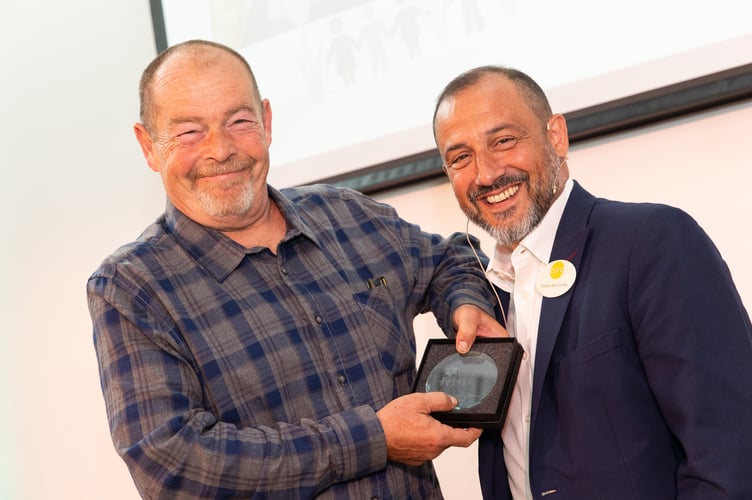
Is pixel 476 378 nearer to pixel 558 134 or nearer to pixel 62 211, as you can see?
pixel 558 134

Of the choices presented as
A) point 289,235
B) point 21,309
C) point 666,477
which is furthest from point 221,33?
point 666,477

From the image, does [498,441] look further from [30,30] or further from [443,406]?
[30,30]

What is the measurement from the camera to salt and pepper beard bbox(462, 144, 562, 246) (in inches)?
71.0

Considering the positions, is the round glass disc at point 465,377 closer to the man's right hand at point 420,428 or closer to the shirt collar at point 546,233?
the man's right hand at point 420,428

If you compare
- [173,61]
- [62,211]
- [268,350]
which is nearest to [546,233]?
[268,350]

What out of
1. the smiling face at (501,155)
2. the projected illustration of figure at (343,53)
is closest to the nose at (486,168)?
the smiling face at (501,155)

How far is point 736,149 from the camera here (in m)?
2.21

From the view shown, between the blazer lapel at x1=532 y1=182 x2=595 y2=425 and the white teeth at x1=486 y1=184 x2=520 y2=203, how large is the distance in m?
0.11

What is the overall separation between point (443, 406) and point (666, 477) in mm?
406

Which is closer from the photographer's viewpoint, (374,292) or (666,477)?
(666,477)

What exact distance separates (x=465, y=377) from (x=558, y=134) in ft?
1.80

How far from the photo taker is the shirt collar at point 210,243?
1823 mm

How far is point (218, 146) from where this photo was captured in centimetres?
182

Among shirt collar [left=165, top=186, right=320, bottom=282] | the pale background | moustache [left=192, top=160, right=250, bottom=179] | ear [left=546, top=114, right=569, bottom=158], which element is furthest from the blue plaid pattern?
the pale background
